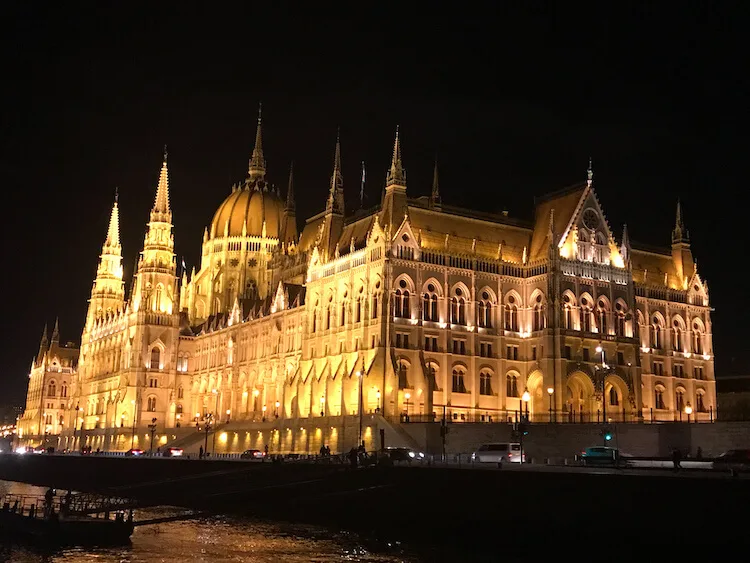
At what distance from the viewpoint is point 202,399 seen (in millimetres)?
144750

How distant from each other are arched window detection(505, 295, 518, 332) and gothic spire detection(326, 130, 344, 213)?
24.1 metres

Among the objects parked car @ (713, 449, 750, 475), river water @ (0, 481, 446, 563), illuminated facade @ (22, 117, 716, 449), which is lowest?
river water @ (0, 481, 446, 563)

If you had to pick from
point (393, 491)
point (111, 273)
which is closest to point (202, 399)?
point (111, 273)

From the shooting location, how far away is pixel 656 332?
117 m

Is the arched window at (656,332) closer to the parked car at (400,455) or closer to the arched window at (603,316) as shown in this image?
the arched window at (603,316)

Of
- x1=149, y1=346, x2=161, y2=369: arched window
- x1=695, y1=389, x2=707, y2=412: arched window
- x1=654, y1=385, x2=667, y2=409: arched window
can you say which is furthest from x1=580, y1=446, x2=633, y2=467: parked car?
Result: x1=149, y1=346, x2=161, y2=369: arched window

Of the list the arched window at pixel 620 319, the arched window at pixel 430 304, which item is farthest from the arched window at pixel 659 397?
the arched window at pixel 430 304

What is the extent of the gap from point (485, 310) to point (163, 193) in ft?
243

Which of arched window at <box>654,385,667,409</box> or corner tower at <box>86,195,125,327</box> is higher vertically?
corner tower at <box>86,195,125,327</box>

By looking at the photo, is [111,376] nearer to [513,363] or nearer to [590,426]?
[513,363]

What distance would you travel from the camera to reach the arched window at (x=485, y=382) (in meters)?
103

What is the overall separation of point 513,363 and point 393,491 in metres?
46.1

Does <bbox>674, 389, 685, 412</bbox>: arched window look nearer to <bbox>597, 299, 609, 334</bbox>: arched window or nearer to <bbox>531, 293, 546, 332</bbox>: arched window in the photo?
<bbox>597, 299, 609, 334</bbox>: arched window

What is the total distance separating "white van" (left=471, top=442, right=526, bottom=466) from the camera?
71812 millimetres
